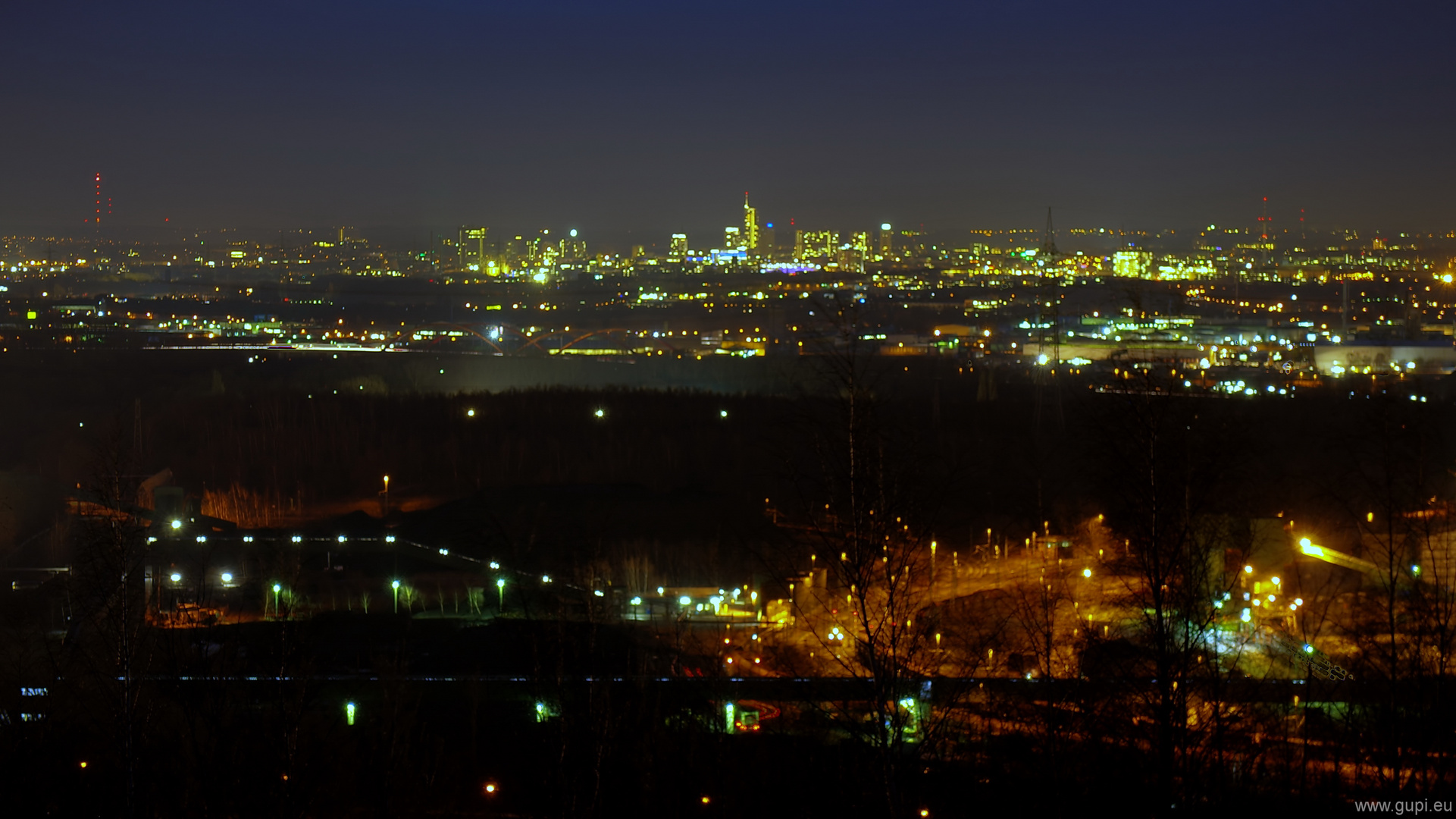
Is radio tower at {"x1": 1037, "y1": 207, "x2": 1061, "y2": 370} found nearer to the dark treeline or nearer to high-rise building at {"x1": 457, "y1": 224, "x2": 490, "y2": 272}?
the dark treeline

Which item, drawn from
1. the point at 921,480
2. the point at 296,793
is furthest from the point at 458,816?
the point at 921,480

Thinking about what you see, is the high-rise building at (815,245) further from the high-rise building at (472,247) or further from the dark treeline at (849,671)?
the dark treeline at (849,671)

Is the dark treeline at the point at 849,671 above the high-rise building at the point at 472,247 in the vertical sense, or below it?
below

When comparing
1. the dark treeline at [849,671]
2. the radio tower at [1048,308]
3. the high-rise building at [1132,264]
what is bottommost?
the dark treeline at [849,671]

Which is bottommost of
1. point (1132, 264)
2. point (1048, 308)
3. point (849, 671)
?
point (849, 671)

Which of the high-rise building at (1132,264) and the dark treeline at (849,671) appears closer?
the dark treeline at (849,671)

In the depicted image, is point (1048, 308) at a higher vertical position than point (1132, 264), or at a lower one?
lower

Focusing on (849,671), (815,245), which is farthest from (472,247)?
(849,671)

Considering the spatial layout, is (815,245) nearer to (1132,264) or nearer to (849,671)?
(1132,264)

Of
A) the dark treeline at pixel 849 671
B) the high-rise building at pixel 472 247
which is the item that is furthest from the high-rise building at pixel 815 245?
the dark treeline at pixel 849 671
